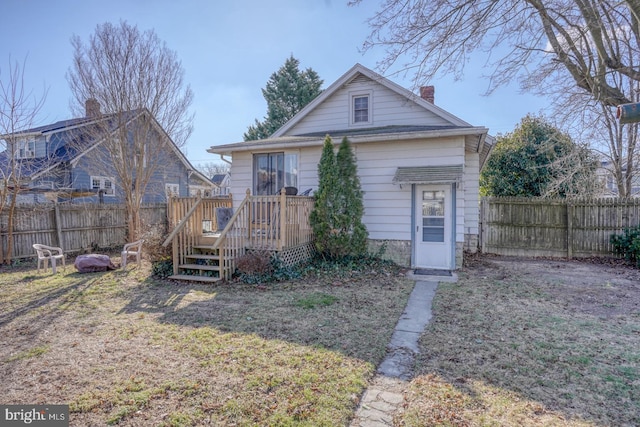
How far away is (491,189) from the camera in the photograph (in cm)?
1354

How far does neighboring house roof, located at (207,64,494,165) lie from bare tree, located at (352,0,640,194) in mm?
2027

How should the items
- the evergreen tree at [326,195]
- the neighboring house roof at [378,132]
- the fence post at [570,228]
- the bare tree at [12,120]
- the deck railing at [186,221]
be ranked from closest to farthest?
1. the deck railing at [186,221]
2. the neighboring house roof at [378,132]
3. the evergreen tree at [326,195]
4. the bare tree at [12,120]
5. the fence post at [570,228]

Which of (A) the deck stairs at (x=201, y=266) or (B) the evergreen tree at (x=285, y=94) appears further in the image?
(B) the evergreen tree at (x=285, y=94)

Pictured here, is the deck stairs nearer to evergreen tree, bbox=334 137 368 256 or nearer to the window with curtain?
the window with curtain

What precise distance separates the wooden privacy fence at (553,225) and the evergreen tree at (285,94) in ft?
65.4

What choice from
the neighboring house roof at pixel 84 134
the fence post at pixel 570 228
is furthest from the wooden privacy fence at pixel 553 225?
the neighboring house roof at pixel 84 134

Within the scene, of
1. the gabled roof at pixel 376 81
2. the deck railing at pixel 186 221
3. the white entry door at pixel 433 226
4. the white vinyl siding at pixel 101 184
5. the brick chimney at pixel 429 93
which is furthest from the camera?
the white vinyl siding at pixel 101 184

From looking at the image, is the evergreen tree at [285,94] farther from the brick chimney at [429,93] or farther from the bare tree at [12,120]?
the bare tree at [12,120]

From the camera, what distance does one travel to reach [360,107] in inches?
420

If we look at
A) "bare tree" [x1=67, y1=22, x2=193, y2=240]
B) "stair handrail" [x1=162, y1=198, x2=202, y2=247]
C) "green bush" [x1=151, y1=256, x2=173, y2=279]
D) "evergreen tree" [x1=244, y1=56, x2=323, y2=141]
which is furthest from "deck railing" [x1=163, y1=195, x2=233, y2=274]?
"evergreen tree" [x1=244, y1=56, x2=323, y2=141]

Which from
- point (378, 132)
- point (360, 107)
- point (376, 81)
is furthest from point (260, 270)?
point (376, 81)

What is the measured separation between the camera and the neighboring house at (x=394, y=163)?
27.3ft

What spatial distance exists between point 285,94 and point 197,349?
2675 cm

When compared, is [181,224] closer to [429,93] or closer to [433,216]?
[433,216]
